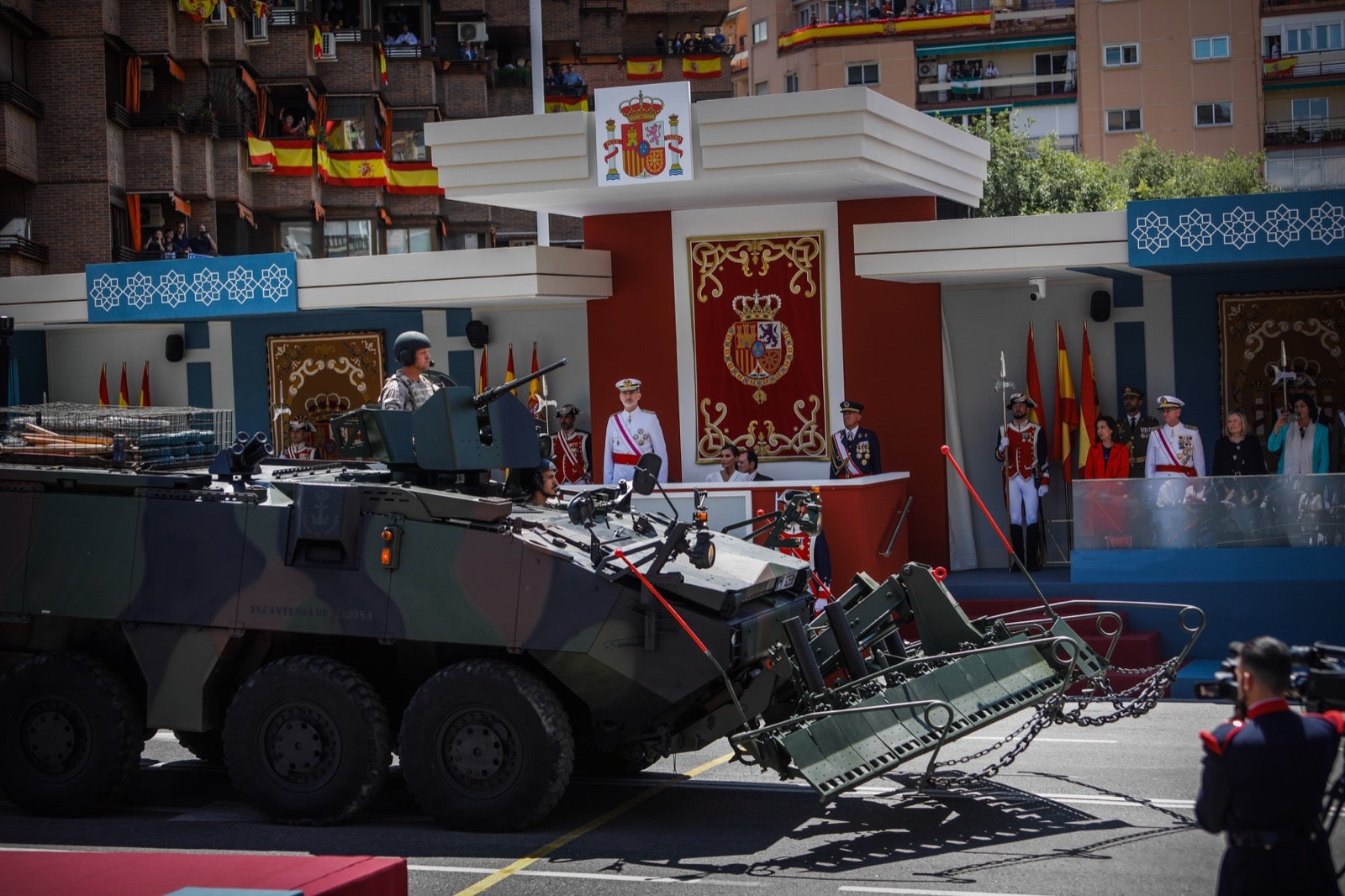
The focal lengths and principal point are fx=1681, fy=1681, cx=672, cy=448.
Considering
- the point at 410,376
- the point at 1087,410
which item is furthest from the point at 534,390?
the point at 410,376

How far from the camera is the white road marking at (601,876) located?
27.8 feet

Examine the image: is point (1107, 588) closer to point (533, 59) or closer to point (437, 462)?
point (437, 462)

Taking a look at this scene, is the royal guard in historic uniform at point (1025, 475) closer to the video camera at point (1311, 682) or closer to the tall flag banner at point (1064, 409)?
the tall flag banner at point (1064, 409)

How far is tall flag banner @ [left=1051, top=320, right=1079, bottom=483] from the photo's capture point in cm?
1828

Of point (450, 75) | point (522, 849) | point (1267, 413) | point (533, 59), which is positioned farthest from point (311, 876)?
point (450, 75)

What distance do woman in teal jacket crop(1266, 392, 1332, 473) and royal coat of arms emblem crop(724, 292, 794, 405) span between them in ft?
16.6

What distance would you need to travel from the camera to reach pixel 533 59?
101ft

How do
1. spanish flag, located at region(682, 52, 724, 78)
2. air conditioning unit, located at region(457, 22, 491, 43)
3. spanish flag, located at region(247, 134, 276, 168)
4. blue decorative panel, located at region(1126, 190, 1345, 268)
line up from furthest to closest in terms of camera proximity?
spanish flag, located at region(682, 52, 724, 78) → air conditioning unit, located at region(457, 22, 491, 43) → spanish flag, located at region(247, 134, 276, 168) → blue decorative panel, located at region(1126, 190, 1345, 268)

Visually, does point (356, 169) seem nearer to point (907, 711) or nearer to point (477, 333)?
point (477, 333)

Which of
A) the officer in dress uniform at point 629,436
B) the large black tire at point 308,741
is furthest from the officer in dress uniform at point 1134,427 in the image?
the large black tire at point 308,741

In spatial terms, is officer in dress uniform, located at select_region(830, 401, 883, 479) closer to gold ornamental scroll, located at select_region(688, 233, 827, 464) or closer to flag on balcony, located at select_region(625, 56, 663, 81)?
gold ornamental scroll, located at select_region(688, 233, 827, 464)

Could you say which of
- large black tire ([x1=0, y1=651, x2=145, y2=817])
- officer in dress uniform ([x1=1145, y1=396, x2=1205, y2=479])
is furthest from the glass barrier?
large black tire ([x1=0, y1=651, x2=145, y2=817])

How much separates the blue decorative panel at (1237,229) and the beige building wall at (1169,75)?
36891mm

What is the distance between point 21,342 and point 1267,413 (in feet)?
50.5
